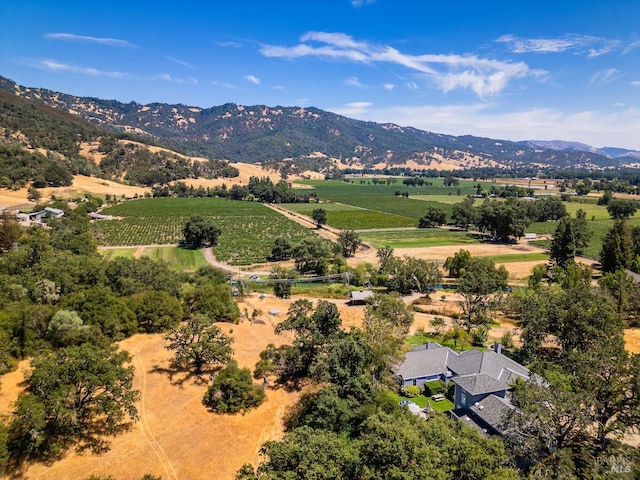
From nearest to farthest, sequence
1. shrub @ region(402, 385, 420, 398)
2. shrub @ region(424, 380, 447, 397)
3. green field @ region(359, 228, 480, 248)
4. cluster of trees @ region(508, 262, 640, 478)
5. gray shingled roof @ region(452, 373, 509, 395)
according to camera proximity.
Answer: cluster of trees @ region(508, 262, 640, 478) → gray shingled roof @ region(452, 373, 509, 395) → shrub @ region(402, 385, 420, 398) → shrub @ region(424, 380, 447, 397) → green field @ region(359, 228, 480, 248)

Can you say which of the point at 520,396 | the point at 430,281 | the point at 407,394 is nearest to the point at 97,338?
the point at 407,394

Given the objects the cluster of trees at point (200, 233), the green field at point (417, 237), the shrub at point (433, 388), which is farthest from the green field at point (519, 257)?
the cluster of trees at point (200, 233)

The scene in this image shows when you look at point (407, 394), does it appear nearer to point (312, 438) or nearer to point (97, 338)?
point (312, 438)

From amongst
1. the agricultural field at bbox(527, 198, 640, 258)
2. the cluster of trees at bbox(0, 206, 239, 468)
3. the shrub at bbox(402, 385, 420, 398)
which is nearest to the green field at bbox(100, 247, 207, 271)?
the cluster of trees at bbox(0, 206, 239, 468)

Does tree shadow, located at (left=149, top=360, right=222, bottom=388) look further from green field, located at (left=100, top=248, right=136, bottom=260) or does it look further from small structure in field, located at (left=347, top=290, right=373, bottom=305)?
green field, located at (left=100, top=248, right=136, bottom=260)

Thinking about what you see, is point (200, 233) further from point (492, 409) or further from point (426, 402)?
point (492, 409)

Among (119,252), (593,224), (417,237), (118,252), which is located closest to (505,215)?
(417,237)
